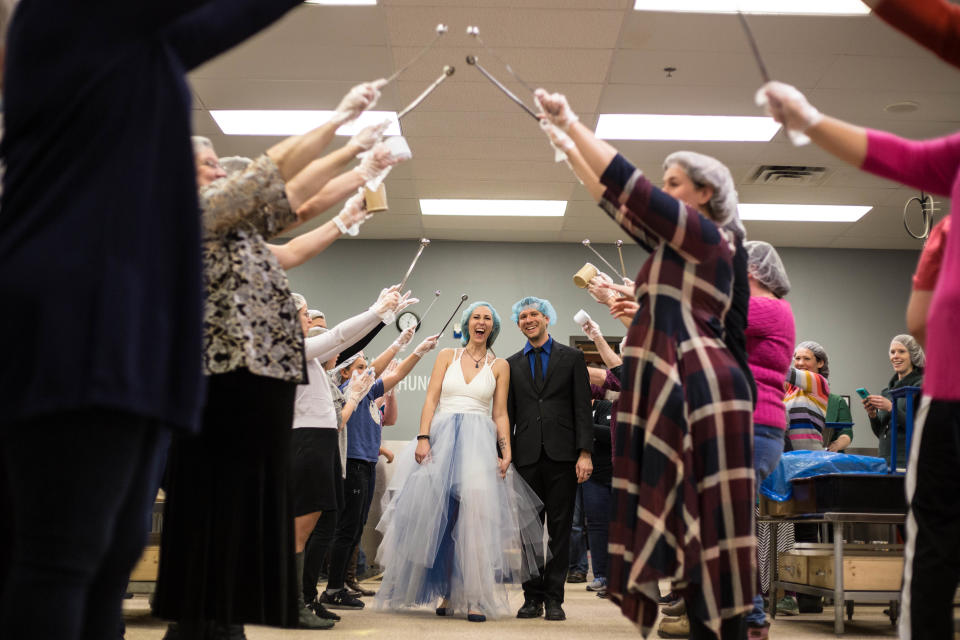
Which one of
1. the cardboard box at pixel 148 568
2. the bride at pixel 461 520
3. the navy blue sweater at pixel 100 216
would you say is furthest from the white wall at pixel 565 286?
the navy blue sweater at pixel 100 216

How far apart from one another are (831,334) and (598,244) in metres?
2.59

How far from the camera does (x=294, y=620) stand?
1831mm

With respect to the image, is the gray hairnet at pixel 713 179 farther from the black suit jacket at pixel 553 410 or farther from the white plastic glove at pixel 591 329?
the black suit jacket at pixel 553 410

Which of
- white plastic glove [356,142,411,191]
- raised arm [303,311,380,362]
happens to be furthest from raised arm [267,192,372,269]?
raised arm [303,311,380,362]

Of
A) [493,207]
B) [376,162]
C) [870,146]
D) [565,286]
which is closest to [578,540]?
[493,207]

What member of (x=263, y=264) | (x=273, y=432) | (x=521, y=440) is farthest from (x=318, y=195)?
(x=521, y=440)

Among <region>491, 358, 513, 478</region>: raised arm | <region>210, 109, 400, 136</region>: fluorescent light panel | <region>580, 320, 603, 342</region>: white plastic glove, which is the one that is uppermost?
<region>210, 109, 400, 136</region>: fluorescent light panel

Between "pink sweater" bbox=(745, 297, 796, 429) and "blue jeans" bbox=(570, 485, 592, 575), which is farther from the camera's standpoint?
"blue jeans" bbox=(570, 485, 592, 575)

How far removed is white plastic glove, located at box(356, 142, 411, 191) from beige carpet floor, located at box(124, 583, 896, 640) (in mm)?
1913

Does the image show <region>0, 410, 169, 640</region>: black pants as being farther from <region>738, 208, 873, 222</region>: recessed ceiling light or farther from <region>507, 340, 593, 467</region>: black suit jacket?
<region>738, 208, 873, 222</region>: recessed ceiling light

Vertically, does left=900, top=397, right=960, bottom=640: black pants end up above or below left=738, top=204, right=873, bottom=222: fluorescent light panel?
below

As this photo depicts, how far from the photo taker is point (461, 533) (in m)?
4.14

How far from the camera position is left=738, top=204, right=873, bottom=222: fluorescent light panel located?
7.99 meters

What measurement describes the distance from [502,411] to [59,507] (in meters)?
3.54
